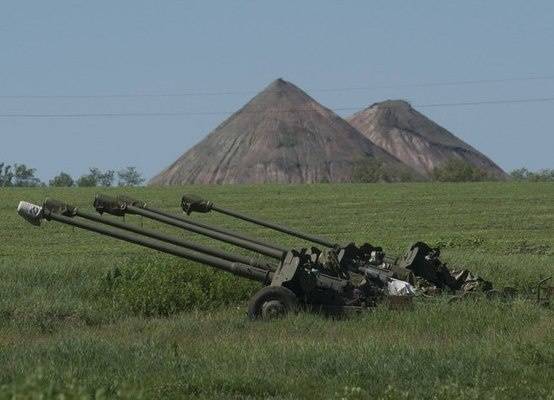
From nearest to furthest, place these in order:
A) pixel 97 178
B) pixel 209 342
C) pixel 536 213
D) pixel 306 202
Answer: pixel 209 342 → pixel 536 213 → pixel 306 202 → pixel 97 178

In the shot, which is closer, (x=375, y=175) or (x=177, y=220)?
(x=177, y=220)

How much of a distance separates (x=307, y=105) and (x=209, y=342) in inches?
6953

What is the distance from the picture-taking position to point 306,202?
51594 millimetres

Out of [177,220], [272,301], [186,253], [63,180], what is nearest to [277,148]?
[63,180]

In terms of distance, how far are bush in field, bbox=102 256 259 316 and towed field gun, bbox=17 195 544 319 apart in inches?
27.6

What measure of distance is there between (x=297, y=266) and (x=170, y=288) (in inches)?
103

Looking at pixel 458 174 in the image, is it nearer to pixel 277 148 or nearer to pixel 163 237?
pixel 163 237

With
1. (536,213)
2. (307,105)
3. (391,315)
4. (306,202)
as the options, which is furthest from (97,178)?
(391,315)

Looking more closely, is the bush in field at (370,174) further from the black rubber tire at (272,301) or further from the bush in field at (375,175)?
the black rubber tire at (272,301)

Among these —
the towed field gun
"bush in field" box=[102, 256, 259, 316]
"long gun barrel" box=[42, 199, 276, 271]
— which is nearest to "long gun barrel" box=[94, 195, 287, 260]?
the towed field gun

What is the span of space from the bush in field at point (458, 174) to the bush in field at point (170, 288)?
70121mm

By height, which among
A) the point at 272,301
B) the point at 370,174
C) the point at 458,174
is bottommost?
the point at 272,301

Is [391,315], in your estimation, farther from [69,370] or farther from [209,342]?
[69,370]

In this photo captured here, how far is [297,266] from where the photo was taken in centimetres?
1465
